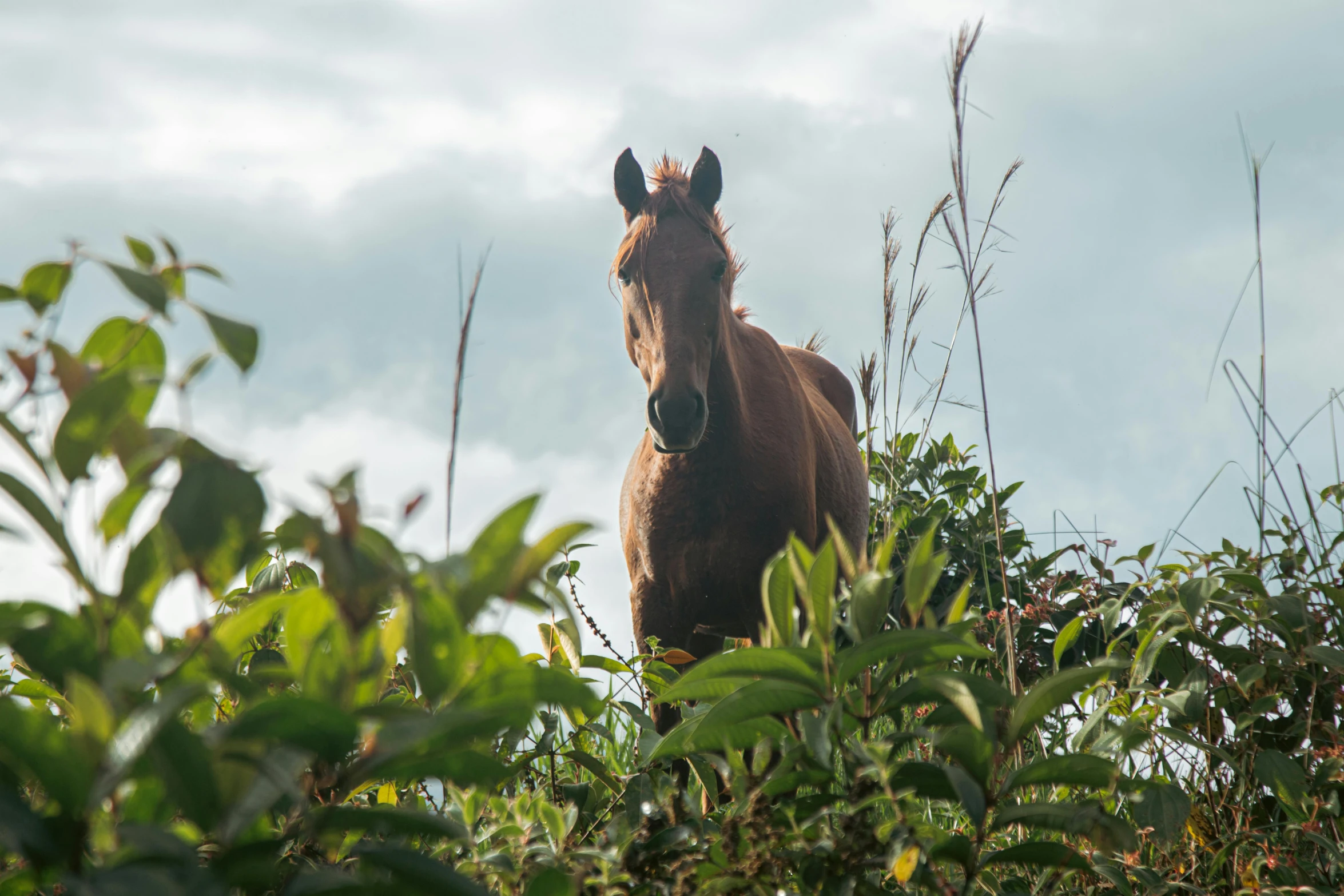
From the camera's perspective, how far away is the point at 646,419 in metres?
2.80

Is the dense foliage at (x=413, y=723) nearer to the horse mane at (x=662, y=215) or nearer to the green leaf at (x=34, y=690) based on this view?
the green leaf at (x=34, y=690)

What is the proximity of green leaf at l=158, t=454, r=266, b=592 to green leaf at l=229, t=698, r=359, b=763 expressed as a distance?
0.08 metres

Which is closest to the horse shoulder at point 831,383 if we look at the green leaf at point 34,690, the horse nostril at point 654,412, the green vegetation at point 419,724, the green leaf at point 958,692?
the horse nostril at point 654,412

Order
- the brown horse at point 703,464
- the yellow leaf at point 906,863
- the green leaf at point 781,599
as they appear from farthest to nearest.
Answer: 1. the brown horse at point 703,464
2. the green leaf at point 781,599
3. the yellow leaf at point 906,863

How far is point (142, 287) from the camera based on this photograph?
21.0 inches

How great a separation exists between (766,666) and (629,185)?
3182 mm

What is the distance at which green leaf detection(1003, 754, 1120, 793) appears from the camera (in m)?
0.74

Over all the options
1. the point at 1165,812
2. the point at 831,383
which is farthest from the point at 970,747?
the point at 831,383

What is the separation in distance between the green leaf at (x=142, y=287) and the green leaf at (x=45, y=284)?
0.09 m

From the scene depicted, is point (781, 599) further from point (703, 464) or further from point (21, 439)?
point (703, 464)

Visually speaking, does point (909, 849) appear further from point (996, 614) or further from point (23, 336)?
point (996, 614)

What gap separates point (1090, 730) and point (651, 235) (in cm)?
232

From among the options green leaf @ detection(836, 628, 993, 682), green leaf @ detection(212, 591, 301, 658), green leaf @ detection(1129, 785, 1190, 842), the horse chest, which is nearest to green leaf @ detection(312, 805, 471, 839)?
green leaf @ detection(212, 591, 301, 658)

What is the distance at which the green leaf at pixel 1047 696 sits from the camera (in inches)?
28.0
